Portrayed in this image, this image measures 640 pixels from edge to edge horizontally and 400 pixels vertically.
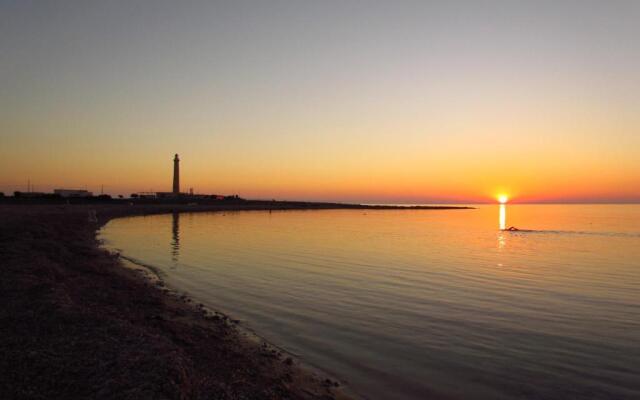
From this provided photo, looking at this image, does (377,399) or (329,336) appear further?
(329,336)

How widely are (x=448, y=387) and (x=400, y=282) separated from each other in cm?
1199

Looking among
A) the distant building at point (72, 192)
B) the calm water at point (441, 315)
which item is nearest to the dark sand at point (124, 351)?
the calm water at point (441, 315)

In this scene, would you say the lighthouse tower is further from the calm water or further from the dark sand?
the dark sand

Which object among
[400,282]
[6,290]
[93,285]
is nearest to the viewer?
[6,290]

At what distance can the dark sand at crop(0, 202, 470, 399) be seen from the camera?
6887 millimetres

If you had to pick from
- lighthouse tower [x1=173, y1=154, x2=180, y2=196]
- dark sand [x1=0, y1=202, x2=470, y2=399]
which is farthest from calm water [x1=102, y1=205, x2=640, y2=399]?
lighthouse tower [x1=173, y1=154, x2=180, y2=196]

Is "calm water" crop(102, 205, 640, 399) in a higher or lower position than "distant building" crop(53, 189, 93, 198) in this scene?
lower

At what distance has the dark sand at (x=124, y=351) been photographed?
271 inches

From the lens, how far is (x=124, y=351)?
26.7 ft

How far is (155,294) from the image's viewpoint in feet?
52.7

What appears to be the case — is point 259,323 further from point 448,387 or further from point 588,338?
point 588,338

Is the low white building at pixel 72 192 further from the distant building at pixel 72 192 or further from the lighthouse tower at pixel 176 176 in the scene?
the lighthouse tower at pixel 176 176

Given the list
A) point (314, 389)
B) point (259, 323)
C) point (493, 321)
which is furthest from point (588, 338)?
point (259, 323)

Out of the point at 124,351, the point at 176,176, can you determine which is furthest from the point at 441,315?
the point at 176,176
